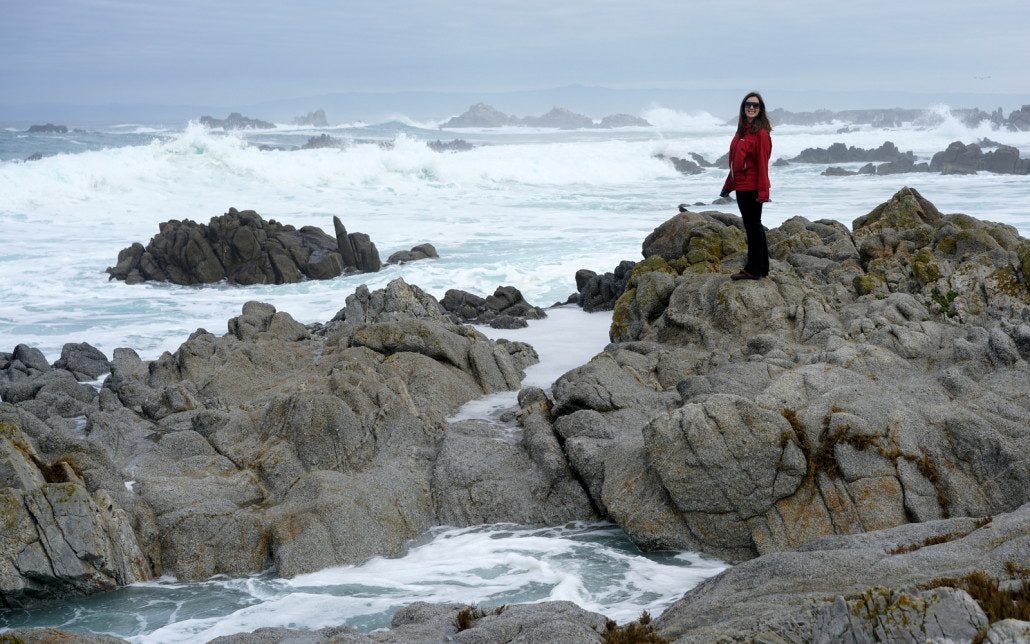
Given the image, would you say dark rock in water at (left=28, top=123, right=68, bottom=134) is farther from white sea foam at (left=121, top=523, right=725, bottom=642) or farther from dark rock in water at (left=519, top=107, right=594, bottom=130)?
white sea foam at (left=121, top=523, right=725, bottom=642)

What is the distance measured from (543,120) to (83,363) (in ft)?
458

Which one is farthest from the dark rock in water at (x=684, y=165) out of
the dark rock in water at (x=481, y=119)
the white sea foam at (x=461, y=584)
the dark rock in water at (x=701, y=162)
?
the dark rock in water at (x=481, y=119)

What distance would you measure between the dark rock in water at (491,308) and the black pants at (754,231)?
602cm

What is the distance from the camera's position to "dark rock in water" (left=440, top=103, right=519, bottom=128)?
14423 centimetres

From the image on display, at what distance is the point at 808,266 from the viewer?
14414 mm

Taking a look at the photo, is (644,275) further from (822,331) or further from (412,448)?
(412,448)

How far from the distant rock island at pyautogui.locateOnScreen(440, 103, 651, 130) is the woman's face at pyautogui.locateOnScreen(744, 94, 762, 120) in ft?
445

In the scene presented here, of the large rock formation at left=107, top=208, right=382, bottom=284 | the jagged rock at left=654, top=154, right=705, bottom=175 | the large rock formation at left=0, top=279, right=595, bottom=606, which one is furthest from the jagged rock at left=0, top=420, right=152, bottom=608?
the jagged rock at left=654, top=154, right=705, bottom=175

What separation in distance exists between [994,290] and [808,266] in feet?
9.65

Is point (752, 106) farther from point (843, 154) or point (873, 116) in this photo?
point (873, 116)

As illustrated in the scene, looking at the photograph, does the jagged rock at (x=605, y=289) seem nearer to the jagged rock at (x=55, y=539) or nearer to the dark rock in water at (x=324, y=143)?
the jagged rock at (x=55, y=539)

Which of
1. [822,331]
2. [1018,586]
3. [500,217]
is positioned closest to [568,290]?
[822,331]

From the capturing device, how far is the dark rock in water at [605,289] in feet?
61.8

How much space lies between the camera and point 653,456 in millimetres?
8758
